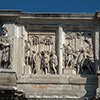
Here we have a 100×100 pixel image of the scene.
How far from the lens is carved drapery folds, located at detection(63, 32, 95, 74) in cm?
1499

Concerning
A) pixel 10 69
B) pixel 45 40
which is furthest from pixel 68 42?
pixel 10 69

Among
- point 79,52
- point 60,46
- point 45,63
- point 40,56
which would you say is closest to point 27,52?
point 40,56

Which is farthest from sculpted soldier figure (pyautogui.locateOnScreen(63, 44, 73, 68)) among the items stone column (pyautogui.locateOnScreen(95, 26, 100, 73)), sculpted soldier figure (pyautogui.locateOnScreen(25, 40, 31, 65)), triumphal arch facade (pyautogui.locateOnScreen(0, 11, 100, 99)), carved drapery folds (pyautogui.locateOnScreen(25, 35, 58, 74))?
sculpted soldier figure (pyautogui.locateOnScreen(25, 40, 31, 65))

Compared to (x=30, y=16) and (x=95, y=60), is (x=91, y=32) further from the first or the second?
(x=30, y=16)

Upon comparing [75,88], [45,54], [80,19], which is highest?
[80,19]

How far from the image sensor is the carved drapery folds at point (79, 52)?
15.0 m

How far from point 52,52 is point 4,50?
1.32 meters

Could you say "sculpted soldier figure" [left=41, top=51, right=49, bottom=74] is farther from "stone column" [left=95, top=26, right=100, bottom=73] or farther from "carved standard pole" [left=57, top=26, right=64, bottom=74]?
"stone column" [left=95, top=26, right=100, bottom=73]

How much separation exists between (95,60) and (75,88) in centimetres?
98

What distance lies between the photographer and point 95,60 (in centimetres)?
1498

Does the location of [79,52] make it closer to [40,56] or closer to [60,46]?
A: [60,46]

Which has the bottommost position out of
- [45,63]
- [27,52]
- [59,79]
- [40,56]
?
[59,79]

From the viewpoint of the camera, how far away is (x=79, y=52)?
49.5 ft

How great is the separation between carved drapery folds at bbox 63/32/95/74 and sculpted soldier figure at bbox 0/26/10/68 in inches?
61.8
